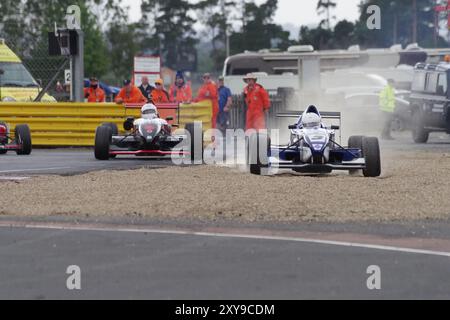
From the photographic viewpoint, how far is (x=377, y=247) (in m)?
10.4

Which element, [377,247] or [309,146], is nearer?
[377,247]

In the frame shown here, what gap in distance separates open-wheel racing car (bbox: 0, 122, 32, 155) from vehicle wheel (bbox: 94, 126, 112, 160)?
2098 millimetres

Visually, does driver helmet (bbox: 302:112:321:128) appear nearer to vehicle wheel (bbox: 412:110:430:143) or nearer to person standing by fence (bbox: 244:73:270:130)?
person standing by fence (bbox: 244:73:270:130)

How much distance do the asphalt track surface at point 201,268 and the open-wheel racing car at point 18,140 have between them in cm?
1136

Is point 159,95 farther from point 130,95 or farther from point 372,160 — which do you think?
point 372,160

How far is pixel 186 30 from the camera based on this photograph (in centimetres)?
11788

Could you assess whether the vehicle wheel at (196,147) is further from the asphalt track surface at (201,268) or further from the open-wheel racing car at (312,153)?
the asphalt track surface at (201,268)

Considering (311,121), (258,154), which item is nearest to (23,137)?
(258,154)

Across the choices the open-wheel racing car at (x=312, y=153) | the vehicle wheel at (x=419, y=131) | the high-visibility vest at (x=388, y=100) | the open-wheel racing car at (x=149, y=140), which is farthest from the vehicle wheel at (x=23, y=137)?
the high-visibility vest at (x=388, y=100)

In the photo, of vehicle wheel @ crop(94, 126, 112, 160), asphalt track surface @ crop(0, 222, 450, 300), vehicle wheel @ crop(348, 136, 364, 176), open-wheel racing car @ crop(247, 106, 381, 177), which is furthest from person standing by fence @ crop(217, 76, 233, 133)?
asphalt track surface @ crop(0, 222, 450, 300)

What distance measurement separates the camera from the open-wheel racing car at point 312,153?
1664cm

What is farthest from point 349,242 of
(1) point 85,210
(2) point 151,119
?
(2) point 151,119
